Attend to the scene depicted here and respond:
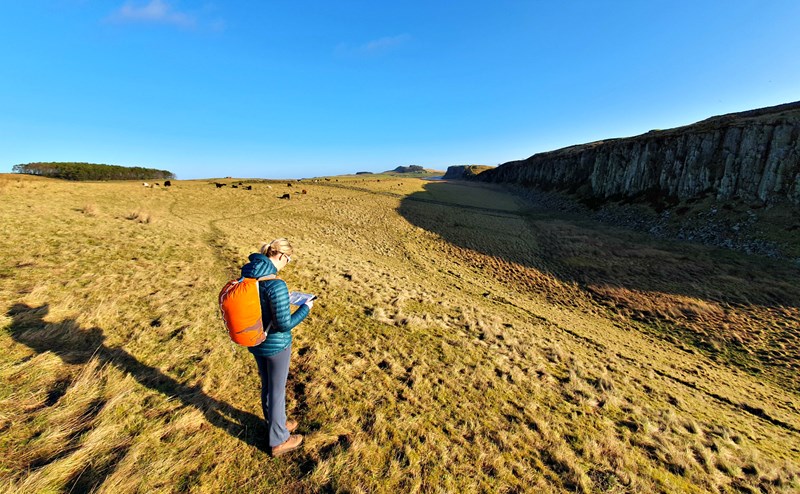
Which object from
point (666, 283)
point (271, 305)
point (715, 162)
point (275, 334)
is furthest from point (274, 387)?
point (715, 162)

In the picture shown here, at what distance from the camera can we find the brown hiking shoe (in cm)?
455

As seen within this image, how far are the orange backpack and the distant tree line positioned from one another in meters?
90.9

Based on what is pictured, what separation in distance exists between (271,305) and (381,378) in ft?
13.7

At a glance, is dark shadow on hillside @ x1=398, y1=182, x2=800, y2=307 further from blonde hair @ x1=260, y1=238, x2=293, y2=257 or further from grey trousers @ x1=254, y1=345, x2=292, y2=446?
blonde hair @ x1=260, y1=238, x2=293, y2=257

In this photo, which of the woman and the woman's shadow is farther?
the woman's shadow

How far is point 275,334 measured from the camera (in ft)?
13.3

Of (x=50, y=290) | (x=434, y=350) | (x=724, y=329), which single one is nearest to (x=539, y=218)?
(x=724, y=329)

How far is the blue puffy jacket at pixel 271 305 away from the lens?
382 centimetres

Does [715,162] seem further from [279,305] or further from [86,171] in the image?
[86,171]

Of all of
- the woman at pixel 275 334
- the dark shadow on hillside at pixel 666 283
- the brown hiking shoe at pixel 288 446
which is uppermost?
the woman at pixel 275 334

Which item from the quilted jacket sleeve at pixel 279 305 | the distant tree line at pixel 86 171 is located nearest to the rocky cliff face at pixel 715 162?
the quilted jacket sleeve at pixel 279 305

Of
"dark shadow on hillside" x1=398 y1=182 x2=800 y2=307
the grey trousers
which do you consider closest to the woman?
the grey trousers

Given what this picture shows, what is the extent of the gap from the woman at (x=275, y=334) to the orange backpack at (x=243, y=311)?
0.12 meters

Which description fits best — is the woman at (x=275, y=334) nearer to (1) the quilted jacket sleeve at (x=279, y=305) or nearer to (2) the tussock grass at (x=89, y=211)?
(1) the quilted jacket sleeve at (x=279, y=305)
